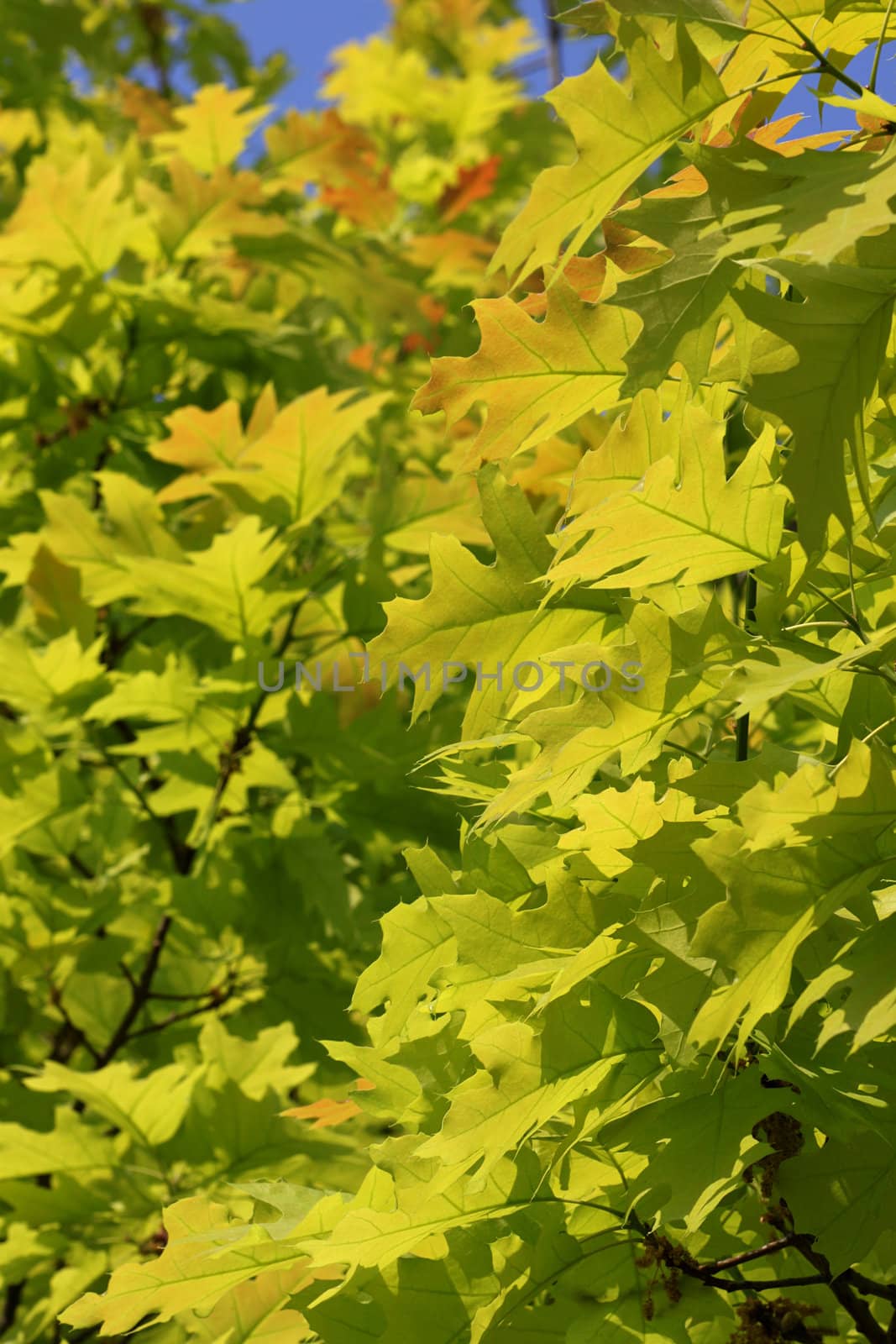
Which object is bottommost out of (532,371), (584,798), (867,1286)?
(867,1286)

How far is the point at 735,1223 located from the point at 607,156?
62 cm

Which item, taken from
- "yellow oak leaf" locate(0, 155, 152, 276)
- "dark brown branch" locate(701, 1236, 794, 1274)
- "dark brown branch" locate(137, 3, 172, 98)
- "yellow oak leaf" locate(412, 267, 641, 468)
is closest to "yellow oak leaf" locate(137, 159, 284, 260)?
"yellow oak leaf" locate(0, 155, 152, 276)

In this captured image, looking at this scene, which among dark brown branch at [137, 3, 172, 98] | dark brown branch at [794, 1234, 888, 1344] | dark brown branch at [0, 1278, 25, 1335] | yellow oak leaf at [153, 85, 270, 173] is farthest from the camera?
dark brown branch at [137, 3, 172, 98]

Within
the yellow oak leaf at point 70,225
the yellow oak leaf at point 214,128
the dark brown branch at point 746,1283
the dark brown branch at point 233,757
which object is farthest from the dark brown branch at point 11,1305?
the yellow oak leaf at point 214,128

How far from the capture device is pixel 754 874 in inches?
23.2

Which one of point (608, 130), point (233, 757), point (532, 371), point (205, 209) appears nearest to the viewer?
point (608, 130)

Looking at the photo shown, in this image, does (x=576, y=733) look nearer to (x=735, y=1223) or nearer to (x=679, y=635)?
(x=679, y=635)

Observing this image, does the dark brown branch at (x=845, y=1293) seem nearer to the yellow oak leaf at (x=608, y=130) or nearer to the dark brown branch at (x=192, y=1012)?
the yellow oak leaf at (x=608, y=130)

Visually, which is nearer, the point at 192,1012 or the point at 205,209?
the point at 192,1012

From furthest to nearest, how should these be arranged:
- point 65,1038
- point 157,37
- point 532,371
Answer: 1. point 157,37
2. point 65,1038
3. point 532,371

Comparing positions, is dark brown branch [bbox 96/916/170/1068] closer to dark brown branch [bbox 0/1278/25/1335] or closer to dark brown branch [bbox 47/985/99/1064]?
dark brown branch [bbox 47/985/99/1064]

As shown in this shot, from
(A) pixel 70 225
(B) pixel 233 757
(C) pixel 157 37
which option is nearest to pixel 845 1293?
(B) pixel 233 757

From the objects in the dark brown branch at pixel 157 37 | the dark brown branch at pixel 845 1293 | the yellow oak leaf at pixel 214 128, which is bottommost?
the dark brown branch at pixel 845 1293

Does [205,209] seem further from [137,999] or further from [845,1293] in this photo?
[845,1293]
